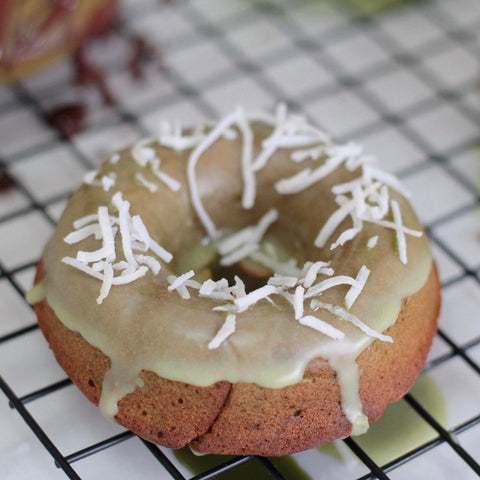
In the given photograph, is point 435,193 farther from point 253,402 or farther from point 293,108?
point 253,402

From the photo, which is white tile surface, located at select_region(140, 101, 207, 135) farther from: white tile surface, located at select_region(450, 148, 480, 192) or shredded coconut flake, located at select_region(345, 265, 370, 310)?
shredded coconut flake, located at select_region(345, 265, 370, 310)

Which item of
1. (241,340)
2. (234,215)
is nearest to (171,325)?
(241,340)

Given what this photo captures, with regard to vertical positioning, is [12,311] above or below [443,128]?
above

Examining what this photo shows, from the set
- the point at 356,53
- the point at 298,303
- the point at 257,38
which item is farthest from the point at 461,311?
the point at 257,38

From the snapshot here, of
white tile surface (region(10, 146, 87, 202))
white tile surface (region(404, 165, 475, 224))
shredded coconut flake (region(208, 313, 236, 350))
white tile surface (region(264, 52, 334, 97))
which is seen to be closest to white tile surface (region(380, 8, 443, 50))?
white tile surface (region(264, 52, 334, 97))

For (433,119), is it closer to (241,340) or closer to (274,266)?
(274,266)

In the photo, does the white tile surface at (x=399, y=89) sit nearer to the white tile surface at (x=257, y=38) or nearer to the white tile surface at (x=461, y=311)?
the white tile surface at (x=257, y=38)
